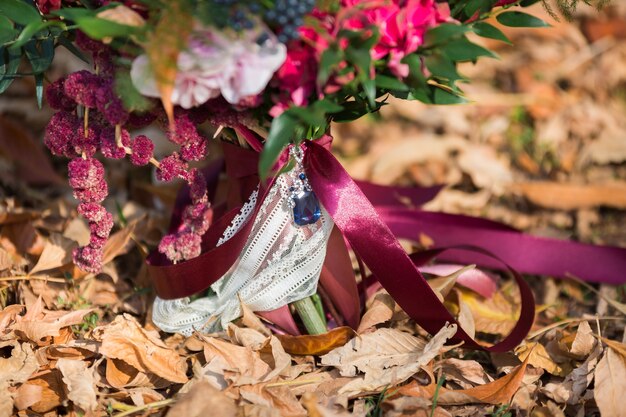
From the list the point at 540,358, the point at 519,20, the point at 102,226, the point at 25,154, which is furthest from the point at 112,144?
the point at 25,154

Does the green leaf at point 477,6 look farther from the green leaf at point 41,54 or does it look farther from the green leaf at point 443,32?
the green leaf at point 41,54

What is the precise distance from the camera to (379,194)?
159 centimetres

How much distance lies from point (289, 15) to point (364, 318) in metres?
0.55

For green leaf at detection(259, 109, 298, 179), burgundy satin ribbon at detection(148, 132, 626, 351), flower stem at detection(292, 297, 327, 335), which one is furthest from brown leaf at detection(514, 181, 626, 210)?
green leaf at detection(259, 109, 298, 179)

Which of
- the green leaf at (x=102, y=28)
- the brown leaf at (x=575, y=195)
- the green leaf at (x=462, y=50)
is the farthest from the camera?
the brown leaf at (x=575, y=195)

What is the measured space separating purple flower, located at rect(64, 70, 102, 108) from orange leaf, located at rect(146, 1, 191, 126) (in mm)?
156

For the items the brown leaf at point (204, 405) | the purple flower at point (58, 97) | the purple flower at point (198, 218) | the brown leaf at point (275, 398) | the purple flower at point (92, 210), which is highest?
the purple flower at point (58, 97)

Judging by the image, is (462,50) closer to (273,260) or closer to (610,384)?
(273,260)

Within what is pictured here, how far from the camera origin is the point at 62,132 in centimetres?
102

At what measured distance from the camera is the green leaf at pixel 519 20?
0.99m

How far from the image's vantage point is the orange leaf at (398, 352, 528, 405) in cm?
106

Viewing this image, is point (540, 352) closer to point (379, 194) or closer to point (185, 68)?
point (379, 194)

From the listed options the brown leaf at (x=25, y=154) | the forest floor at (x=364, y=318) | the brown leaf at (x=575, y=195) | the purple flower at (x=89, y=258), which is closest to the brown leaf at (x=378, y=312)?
the forest floor at (x=364, y=318)

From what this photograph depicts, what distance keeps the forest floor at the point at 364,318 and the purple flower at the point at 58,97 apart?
0.34 m
